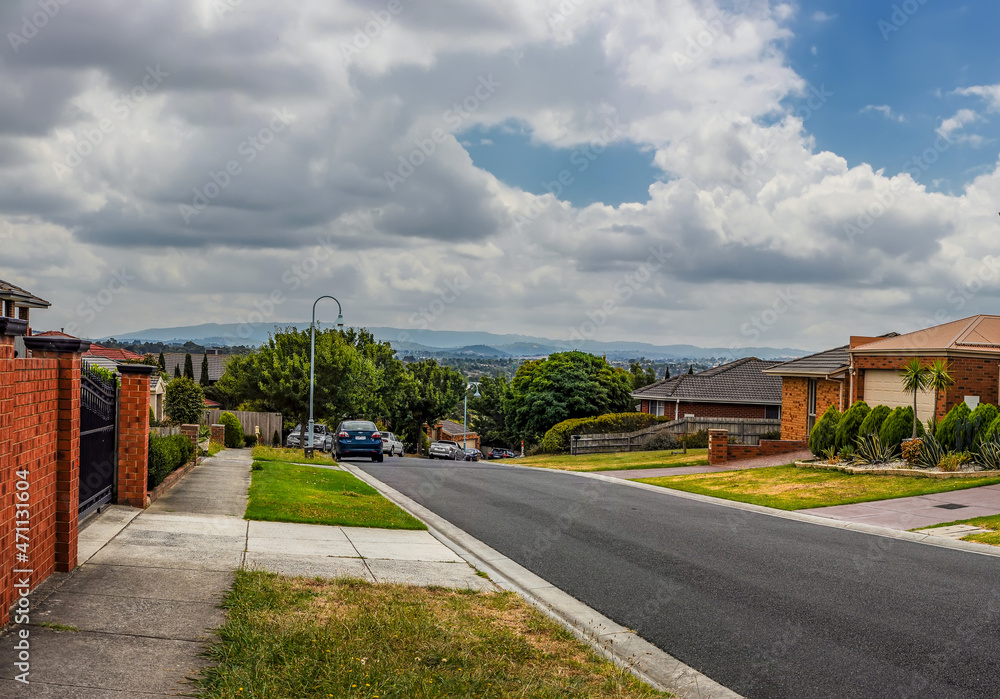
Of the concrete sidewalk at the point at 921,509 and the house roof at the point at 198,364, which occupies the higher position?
the house roof at the point at 198,364

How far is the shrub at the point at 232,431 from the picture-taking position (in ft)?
122

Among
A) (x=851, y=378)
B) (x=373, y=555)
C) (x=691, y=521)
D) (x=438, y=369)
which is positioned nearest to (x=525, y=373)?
(x=438, y=369)

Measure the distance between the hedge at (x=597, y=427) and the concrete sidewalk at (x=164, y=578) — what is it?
34.4 meters

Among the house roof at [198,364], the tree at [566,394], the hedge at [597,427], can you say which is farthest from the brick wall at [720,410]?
the house roof at [198,364]

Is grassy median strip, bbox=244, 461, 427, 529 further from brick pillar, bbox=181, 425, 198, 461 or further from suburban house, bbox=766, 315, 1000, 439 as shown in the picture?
suburban house, bbox=766, 315, 1000, 439

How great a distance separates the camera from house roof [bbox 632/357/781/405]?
1893 inches

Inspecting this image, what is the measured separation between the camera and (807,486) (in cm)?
1964

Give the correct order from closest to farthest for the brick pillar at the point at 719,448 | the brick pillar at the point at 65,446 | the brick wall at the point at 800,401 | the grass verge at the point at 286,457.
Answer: the brick pillar at the point at 65,446, the grass verge at the point at 286,457, the brick pillar at the point at 719,448, the brick wall at the point at 800,401

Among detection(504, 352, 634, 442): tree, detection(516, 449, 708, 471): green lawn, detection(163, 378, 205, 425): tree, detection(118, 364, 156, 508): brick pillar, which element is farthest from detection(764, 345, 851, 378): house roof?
detection(504, 352, 634, 442): tree

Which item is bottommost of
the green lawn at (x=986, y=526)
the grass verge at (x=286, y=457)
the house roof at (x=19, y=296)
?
the grass verge at (x=286, y=457)

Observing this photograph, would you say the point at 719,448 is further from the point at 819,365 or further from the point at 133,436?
the point at 133,436

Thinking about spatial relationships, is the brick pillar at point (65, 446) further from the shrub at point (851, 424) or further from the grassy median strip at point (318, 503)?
the shrub at point (851, 424)

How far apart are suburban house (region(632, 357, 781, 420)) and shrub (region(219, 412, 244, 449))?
23476 mm

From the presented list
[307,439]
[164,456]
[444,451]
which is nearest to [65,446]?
[164,456]
